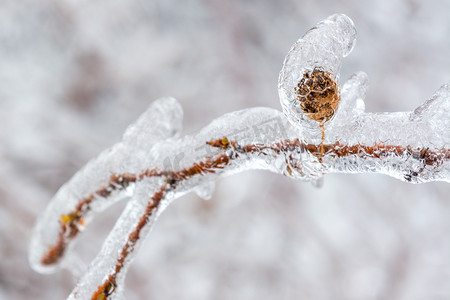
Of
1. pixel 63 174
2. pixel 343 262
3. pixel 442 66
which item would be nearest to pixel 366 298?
pixel 343 262

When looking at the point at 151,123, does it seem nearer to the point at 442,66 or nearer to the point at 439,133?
the point at 439,133

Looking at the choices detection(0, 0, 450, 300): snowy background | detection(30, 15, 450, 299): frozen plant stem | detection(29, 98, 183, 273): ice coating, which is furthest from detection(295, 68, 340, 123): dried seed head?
detection(0, 0, 450, 300): snowy background

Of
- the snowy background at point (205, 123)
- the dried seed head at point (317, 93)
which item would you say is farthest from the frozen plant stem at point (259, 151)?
the snowy background at point (205, 123)

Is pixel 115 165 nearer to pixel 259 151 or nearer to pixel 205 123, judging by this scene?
pixel 259 151

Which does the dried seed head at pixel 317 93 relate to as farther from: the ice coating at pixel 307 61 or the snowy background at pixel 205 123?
the snowy background at pixel 205 123

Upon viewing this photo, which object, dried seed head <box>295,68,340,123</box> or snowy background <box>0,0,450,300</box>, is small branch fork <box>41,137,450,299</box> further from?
snowy background <box>0,0,450,300</box>

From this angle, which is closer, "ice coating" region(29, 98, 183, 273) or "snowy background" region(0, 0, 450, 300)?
"ice coating" region(29, 98, 183, 273)
